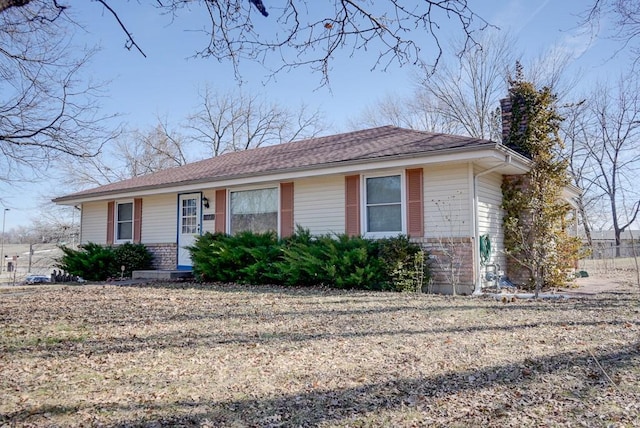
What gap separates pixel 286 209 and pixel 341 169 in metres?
2.12

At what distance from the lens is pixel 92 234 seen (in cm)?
1557

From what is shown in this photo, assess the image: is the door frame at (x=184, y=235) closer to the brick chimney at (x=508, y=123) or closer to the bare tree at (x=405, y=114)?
the brick chimney at (x=508, y=123)

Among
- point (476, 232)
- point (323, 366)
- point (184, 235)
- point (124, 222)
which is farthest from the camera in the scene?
point (124, 222)

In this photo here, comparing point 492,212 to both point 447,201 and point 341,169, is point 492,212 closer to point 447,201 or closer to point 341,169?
point 447,201

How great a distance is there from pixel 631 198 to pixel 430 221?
25159mm

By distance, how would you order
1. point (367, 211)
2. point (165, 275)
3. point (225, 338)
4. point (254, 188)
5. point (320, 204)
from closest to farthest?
point (225, 338) < point (367, 211) < point (320, 204) < point (254, 188) < point (165, 275)

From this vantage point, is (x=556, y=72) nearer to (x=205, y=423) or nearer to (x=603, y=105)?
(x=603, y=105)

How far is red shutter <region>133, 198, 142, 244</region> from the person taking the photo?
46.5 feet

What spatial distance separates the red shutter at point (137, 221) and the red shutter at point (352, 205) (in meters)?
7.48

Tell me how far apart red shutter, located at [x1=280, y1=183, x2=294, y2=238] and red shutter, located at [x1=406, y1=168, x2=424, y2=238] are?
10.1 feet

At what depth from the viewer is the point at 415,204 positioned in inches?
369

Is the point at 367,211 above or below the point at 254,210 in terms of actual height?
below

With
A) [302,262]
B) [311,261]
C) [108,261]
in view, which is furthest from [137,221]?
[311,261]

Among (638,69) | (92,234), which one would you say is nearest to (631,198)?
(638,69)
